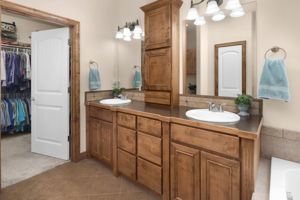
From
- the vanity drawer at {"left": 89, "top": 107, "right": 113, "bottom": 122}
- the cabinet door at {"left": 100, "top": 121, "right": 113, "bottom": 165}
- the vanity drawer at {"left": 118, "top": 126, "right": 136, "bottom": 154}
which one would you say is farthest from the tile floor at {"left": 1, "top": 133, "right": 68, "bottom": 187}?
the vanity drawer at {"left": 118, "top": 126, "right": 136, "bottom": 154}

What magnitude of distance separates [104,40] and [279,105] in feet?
8.43

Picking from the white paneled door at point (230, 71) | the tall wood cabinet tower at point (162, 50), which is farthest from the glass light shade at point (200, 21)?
the white paneled door at point (230, 71)

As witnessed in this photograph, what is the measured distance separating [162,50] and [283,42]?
1200 mm

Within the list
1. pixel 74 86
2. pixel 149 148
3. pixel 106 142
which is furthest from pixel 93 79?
pixel 149 148

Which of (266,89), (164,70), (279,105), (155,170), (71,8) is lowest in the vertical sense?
(155,170)

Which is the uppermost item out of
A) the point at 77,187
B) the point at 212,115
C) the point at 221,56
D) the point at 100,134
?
the point at 221,56

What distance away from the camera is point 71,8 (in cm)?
247

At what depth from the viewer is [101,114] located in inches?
94.3

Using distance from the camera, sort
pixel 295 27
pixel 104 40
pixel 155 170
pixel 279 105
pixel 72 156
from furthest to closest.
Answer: pixel 104 40
pixel 72 156
pixel 155 170
pixel 279 105
pixel 295 27

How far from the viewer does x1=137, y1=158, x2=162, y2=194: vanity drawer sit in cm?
172

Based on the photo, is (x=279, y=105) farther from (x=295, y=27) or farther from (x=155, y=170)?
(x=155, y=170)

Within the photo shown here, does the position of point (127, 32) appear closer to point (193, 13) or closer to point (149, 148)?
point (193, 13)

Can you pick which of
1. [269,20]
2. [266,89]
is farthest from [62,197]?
[269,20]

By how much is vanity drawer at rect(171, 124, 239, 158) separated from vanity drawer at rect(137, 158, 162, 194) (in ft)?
1.38
